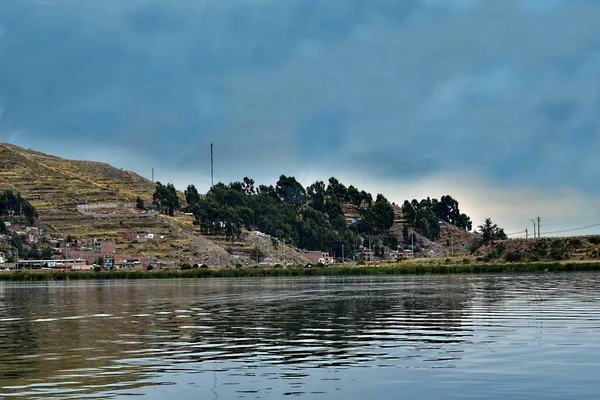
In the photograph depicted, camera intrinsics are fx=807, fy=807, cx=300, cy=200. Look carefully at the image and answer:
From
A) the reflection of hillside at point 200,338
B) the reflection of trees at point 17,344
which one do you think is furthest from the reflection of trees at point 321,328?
the reflection of trees at point 17,344

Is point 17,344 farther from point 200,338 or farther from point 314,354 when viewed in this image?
point 314,354

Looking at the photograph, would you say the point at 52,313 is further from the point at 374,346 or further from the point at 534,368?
the point at 534,368

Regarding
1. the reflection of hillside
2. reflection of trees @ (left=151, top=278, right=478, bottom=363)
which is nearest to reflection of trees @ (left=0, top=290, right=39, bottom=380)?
the reflection of hillside

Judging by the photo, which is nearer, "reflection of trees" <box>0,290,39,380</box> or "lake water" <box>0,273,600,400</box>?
"lake water" <box>0,273,600,400</box>

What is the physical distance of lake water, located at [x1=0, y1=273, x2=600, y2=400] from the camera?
24.8 m

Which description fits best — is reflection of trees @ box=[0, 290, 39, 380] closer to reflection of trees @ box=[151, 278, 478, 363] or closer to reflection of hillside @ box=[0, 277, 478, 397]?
reflection of hillside @ box=[0, 277, 478, 397]

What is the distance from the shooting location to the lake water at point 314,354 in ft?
81.4

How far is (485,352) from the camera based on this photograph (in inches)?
1272

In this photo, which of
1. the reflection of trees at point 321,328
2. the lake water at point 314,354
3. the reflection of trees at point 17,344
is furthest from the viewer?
the reflection of trees at point 321,328

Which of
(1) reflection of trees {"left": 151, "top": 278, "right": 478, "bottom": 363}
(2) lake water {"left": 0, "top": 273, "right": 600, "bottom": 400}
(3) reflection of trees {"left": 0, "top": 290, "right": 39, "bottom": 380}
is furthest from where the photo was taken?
(1) reflection of trees {"left": 151, "top": 278, "right": 478, "bottom": 363}

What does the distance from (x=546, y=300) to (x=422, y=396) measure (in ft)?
145

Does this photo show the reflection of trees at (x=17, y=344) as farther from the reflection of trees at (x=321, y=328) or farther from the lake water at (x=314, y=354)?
the reflection of trees at (x=321, y=328)

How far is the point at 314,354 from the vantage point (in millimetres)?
32781

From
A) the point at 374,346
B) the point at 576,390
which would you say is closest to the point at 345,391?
the point at 576,390
